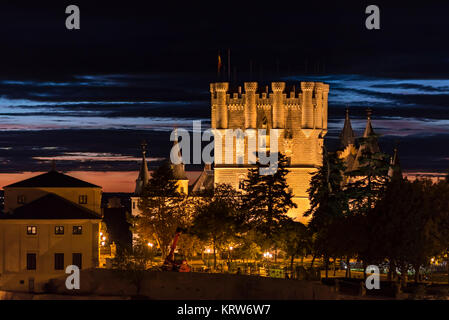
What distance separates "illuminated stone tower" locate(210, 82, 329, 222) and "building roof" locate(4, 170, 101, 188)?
3263 cm

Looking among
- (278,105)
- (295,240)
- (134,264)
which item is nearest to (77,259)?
(134,264)

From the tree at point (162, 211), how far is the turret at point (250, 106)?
21.7 m

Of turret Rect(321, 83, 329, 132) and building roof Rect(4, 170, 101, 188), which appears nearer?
building roof Rect(4, 170, 101, 188)

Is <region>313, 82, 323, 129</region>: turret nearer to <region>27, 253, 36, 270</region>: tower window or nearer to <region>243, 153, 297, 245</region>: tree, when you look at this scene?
<region>243, 153, 297, 245</region>: tree

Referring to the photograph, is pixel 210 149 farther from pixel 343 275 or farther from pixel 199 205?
pixel 343 275

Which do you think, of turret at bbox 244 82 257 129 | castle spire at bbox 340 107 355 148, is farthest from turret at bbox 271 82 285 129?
castle spire at bbox 340 107 355 148

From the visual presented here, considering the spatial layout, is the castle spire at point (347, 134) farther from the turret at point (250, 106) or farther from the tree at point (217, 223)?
the tree at point (217, 223)

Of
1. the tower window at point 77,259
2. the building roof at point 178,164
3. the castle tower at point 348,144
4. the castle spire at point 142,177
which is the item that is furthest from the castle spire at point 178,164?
the tower window at point 77,259

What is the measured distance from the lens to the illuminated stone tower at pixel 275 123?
163375mm

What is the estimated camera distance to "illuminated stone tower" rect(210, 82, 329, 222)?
163375mm

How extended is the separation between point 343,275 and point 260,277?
9.87 meters
